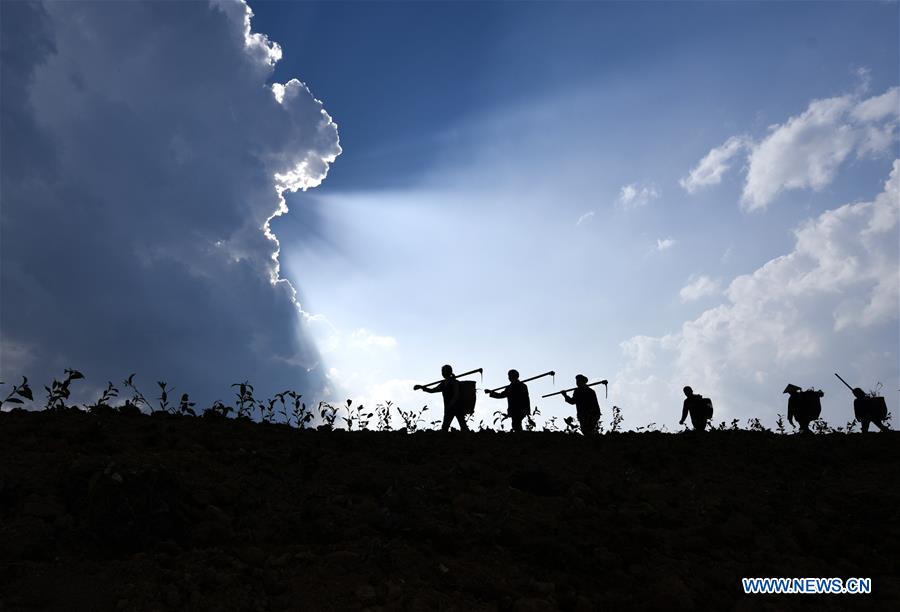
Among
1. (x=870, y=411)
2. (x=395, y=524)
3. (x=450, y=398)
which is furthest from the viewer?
(x=870, y=411)

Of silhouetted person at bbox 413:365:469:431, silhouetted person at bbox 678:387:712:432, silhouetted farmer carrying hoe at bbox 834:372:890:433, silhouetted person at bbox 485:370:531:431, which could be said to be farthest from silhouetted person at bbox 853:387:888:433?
silhouetted person at bbox 413:365:469:431

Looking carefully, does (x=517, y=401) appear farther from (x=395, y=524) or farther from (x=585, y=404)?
(x=395, y=524)

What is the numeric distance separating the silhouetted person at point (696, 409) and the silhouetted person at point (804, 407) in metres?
1.93

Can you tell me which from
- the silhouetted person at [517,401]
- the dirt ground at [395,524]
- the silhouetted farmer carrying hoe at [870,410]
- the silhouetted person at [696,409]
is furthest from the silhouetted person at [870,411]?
the silhouetted person at [517,401]

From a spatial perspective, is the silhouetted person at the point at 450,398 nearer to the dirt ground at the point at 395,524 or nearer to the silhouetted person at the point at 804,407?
the dirt ground at the point at 395,524

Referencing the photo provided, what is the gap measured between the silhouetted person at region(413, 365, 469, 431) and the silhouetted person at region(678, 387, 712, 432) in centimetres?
569

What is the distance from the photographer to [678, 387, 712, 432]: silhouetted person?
1467cm

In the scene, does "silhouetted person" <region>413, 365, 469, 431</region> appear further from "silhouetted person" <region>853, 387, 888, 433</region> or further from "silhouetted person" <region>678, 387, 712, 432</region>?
"silhouetted person" <region>853, 387, 888, 433</region>

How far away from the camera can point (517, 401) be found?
552 inches

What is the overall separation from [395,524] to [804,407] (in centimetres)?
1270

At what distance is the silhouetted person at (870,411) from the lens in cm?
1487

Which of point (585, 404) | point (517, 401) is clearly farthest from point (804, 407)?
point (517, 401)

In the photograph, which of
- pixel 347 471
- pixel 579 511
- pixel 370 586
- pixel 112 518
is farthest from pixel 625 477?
pixel 112 518

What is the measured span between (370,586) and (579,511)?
295 centimetres
